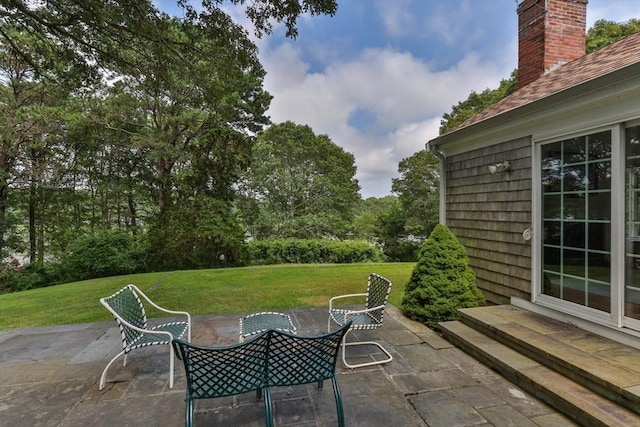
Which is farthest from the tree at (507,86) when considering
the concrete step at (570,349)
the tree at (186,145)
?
the concrete step at (570,349)

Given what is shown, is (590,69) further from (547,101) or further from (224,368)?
(224,368)

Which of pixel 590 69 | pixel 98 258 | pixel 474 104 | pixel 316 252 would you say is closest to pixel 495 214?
pixel 590 69

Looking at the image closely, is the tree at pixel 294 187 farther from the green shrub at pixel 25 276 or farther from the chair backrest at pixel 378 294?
the chair backrest at pixel 378 294

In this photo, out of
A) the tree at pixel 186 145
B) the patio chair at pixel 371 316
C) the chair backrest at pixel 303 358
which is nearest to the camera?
the chair backrest at pixel 303 358

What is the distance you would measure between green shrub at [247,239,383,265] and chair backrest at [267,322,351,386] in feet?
36.6

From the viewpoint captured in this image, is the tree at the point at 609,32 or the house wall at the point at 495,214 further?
the tree at the point at 609,32

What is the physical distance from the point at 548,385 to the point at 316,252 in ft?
36.6

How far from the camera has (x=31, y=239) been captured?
42.4ft

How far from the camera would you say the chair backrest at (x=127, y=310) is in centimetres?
268

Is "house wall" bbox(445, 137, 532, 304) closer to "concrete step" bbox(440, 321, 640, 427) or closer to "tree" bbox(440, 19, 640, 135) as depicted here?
"concrete step" bbox(440, 321, 640, 427)

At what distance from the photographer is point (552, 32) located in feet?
18.3

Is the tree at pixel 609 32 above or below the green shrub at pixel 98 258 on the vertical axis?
above

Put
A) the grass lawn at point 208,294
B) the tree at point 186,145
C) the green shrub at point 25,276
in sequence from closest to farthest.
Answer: the grass lawn at point 208,294 → the green shrub at point 25,276 → the tree at point 186,145

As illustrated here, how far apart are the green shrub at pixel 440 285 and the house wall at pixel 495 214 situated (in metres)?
0.44
